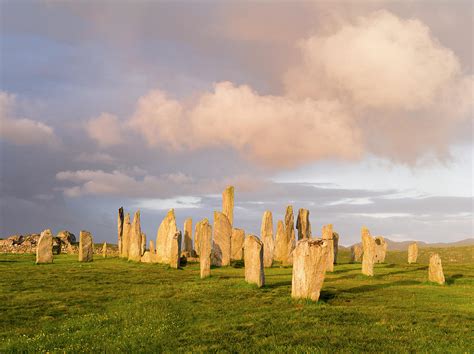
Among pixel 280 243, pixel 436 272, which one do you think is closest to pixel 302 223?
pixel 280 243

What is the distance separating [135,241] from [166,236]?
575cm

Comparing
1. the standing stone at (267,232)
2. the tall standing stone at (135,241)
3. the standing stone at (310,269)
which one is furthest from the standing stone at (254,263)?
the tall standing stone at (135,241)

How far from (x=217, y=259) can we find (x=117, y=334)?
87.3 feet

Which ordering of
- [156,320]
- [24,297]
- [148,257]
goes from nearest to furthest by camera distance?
1. [156,320]
2. [24,297]
3. [148,257]

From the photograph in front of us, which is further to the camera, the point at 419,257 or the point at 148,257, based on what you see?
the point at 419,257

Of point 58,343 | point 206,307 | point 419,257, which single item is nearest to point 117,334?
point 58,343

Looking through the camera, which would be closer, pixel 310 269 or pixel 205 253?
pixel 310 269

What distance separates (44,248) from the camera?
139 ft

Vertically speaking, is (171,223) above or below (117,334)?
above

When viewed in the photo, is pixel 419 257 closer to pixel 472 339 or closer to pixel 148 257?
pixel 148 257

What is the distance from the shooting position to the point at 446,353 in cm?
1359

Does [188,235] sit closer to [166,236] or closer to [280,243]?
[166,236]

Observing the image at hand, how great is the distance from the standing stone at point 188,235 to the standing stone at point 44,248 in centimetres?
1501

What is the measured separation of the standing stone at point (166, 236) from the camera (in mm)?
43719
